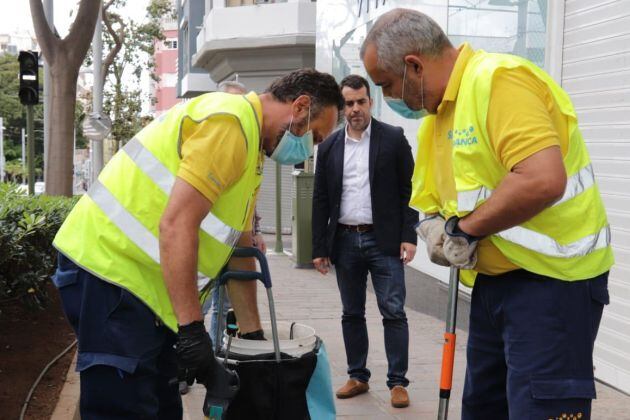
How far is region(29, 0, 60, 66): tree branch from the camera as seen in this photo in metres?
11.9

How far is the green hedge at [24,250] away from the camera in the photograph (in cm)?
→ 525

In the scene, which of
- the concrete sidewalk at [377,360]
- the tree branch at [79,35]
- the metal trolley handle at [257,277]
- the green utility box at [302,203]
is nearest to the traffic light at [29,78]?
the tree branch at [79,35]

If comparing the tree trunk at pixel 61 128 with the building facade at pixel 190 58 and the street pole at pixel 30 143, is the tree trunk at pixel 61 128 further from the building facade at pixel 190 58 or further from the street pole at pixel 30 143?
the building facade at pixel 190 58

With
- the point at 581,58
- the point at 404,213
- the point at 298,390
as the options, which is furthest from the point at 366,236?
the point at 298,390

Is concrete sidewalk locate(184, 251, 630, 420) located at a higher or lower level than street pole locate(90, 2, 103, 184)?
lower

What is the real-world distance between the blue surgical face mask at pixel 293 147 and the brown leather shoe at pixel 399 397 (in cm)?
244

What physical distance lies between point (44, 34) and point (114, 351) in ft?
33.4

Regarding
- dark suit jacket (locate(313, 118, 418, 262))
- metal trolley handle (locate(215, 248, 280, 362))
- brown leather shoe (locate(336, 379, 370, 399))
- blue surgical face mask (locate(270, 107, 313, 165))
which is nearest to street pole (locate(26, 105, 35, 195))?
dark suit jacket (locate(313, 118, 418, 262))

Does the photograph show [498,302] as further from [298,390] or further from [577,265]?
[298,390]

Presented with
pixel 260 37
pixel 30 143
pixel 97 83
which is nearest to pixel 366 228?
pixel 30 143

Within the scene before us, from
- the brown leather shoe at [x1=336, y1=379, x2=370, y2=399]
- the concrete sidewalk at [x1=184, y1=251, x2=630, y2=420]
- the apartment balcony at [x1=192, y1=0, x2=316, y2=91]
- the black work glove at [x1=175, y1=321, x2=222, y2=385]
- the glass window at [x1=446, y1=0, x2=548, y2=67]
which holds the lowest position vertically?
the concrete sidewalk at [x1=184, y1=251, x2=630, y2=420]

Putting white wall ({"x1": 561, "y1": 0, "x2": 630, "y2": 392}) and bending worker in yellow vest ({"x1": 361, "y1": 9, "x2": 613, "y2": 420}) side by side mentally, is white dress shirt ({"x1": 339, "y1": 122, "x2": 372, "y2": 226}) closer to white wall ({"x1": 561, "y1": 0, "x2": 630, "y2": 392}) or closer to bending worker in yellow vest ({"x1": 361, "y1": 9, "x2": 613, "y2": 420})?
white wall ({"x1": 561, "y1": 0, "x2": 630, "y2": 392})

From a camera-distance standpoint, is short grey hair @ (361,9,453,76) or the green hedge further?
the green hedge

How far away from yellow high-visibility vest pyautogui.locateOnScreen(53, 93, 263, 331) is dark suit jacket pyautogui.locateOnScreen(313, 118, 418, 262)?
2.52 m
